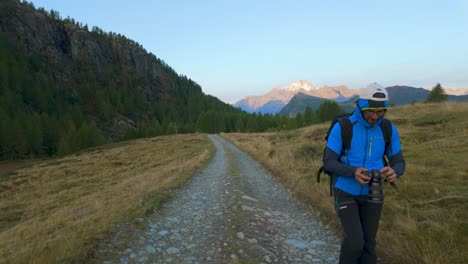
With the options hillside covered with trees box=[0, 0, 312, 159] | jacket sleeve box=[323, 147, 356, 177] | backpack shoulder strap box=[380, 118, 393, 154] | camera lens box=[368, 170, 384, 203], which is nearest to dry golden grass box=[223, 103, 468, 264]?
camera lens box=[368, 170, 384, 203]

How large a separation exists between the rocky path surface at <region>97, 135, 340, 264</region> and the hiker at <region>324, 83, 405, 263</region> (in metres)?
1.72

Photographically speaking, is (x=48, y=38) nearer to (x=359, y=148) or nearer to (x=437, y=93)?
(x=437, y=93)

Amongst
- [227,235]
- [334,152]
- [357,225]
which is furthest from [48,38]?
[357,225]

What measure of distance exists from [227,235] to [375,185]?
3.66 meters

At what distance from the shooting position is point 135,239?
19.8 feet

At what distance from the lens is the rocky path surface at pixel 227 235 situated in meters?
5.30

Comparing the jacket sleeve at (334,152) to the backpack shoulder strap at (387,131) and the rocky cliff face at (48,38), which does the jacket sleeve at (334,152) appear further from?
the rocky cliff face at (48,38)

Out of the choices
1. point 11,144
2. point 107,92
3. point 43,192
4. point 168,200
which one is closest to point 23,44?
point 107,92

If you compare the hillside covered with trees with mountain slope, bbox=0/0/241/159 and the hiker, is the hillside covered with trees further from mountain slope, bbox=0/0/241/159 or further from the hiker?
the hiker

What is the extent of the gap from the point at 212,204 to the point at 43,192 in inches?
1030

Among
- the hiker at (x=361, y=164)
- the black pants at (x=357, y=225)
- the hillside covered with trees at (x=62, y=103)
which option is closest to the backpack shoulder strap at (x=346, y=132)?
the hiker at (x=361, y=164)

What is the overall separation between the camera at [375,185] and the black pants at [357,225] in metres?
0.20

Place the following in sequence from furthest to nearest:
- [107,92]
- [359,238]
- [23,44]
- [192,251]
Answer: [107,92] → [23,44] → [192,251] → [359,238]

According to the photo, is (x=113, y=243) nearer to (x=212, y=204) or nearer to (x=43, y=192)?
(x=212, y=204)
